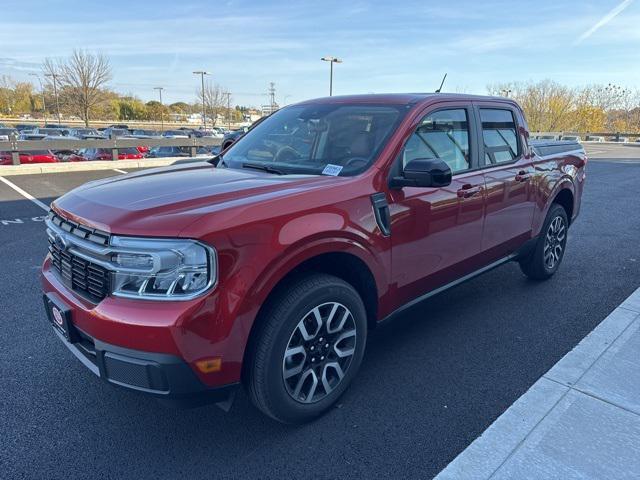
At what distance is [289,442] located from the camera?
2.54 meters

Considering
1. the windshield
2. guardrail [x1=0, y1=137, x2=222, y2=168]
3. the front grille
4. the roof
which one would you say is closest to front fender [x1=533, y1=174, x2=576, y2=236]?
the roof

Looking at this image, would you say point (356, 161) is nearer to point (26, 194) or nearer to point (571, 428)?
point (571, 428)

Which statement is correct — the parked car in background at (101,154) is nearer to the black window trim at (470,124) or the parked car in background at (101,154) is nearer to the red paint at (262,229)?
the red paint at (262,229)

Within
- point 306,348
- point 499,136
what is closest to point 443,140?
point 499,136

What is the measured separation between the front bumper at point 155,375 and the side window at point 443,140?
1.79 meters

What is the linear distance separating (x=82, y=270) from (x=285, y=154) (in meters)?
1.63

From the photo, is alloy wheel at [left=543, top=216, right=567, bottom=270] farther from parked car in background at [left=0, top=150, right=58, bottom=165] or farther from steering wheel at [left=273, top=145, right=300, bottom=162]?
parked car in background at [left=0, top=150, right=58, bottom=165]

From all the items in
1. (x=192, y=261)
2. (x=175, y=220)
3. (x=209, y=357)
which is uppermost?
(x=175, y=220)

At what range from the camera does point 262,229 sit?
2.26 metres

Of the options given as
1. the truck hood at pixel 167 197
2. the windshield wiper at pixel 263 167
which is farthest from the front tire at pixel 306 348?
the windshield wiper at pixel 263 167

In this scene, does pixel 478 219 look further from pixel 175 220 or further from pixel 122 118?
pixel 122 118

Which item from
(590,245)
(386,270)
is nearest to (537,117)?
(590,245)

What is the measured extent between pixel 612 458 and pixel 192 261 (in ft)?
7.58

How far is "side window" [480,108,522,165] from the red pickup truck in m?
0.03
